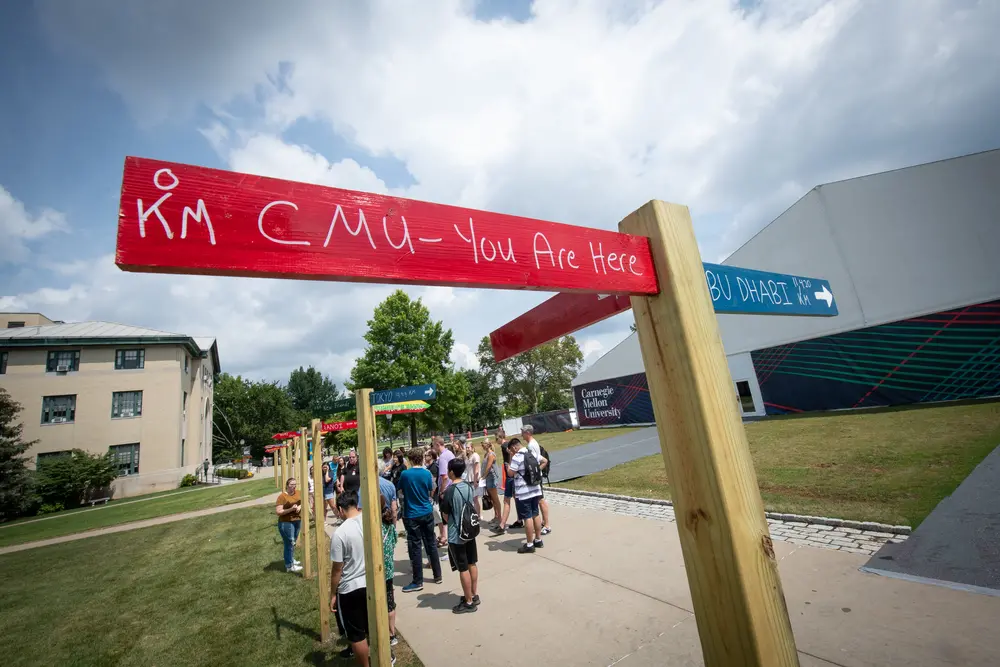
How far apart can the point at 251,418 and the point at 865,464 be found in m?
55.5

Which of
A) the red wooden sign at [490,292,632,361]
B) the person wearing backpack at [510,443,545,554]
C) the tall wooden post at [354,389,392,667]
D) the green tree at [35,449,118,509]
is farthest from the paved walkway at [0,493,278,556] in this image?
the red wooden sign at [490,292,632,361]

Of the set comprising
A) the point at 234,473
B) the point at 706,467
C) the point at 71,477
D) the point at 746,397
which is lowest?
the point at 234,473

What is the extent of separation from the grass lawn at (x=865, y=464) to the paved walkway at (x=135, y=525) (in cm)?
1343

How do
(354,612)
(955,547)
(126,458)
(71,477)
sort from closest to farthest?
(354,612) < (955,547) < (71,477) < (126,458)

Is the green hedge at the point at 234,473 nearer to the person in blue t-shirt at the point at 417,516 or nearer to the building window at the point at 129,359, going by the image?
the building window at the point at 129,359

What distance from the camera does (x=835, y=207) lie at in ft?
52.9

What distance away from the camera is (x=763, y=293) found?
7.27 feet

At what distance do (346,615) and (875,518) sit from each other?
22.0ft

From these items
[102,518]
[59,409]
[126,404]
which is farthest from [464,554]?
[59,409]

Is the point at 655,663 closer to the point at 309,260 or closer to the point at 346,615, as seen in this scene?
the point at 346,615

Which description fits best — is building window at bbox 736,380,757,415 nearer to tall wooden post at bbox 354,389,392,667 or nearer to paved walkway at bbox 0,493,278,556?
tall wooden post at bbox 354,389,392,667

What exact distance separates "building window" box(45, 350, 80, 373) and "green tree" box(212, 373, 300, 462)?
77.1ft

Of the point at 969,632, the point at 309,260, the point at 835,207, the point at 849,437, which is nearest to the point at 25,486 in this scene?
the point at 309,260

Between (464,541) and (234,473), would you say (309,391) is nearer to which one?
(234,473)
